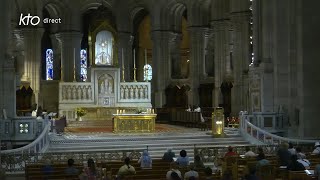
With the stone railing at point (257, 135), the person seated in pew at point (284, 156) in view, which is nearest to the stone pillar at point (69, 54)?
the stone railing at point (257, 135)

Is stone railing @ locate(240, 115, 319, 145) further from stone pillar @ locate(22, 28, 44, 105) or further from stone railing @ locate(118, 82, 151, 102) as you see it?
stone pillar @ locate(22, 28, 44, 105)

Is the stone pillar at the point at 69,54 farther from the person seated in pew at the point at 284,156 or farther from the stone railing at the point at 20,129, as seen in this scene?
the person seated in pew at the point at 284,156

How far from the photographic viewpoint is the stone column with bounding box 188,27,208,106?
1769 inches

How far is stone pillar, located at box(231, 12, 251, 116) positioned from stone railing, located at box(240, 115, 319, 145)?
1022 cm

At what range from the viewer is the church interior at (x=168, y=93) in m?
19.3

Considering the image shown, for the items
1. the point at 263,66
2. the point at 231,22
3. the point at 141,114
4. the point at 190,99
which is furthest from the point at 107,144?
the point at 190,99

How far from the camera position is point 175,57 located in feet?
160

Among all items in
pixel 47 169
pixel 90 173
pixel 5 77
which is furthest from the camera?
pixel 5 77

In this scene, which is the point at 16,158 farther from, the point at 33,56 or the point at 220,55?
the point at 33,56

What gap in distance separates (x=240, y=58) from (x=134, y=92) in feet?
26.8

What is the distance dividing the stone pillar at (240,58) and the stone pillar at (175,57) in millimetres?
10372

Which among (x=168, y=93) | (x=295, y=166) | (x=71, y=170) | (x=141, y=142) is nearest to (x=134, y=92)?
(x=168, y=93)

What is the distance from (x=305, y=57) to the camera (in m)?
26.3

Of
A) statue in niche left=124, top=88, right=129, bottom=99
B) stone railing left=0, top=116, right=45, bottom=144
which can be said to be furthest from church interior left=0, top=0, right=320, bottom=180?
statue in niche left=124, top=88, right=129, bottom=99
